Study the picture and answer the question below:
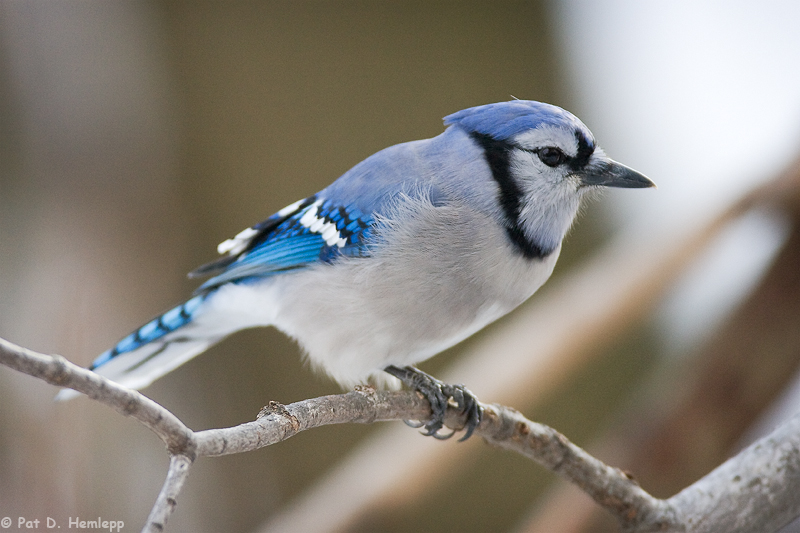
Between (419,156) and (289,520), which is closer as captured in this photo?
(419,156)

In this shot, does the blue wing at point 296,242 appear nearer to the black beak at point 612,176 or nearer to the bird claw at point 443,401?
the bird claw at point 443,401

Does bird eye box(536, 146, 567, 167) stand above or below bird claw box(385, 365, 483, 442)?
above

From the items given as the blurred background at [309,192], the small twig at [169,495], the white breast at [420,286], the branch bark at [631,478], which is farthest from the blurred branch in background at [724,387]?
the small twig at [169,495]

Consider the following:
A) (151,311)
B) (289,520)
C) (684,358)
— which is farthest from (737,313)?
(151,311)

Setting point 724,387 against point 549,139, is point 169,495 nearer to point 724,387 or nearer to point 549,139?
point 549,139

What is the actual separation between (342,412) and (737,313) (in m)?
1.36

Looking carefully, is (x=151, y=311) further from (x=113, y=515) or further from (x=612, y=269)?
(x=612, y=269)

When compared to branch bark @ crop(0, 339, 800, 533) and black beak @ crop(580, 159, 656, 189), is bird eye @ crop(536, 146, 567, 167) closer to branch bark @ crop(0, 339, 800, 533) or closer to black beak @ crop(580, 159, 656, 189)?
black beak @ crop(580, 159, 656, 189)

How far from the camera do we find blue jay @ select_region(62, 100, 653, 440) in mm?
964

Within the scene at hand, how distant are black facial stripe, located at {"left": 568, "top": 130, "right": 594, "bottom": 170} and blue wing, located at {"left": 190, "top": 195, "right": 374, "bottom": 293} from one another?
329 millimetres

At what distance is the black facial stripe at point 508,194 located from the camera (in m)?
1.00

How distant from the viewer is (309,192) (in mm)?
2211

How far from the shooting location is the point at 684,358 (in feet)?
5.88

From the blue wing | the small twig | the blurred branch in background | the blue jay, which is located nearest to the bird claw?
the blue jay
